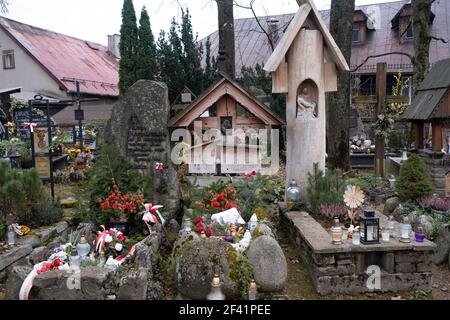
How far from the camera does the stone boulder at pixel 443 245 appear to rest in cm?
547

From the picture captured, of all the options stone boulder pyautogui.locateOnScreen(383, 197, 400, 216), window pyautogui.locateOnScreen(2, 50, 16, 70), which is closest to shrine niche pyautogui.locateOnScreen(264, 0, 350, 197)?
stone boulder pyautogui.locateOnScreen(383, 197, 400, 216)

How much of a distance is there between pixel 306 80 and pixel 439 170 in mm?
3101

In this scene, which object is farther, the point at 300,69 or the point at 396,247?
the point at 300,69

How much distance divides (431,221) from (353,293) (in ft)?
6.59

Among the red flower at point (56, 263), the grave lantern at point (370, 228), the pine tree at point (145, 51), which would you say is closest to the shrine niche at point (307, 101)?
the grave lantern at point (370, 228)

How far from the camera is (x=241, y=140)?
977 cm

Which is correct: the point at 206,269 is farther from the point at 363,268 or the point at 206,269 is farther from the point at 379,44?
the point at 379,44

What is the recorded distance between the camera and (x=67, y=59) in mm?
23734

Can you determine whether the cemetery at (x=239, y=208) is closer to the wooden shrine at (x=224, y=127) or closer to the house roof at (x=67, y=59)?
the wooden shrine at (x=224, y=127)

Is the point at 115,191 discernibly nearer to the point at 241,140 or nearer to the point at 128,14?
the point at 241,140

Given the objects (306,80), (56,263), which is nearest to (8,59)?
(306,80)

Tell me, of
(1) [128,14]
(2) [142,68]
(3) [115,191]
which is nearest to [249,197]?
(3) [115,191]

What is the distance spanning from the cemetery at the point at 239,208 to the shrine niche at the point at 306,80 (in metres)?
0.02

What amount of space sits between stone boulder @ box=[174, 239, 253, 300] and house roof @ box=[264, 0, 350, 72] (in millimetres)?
3297
